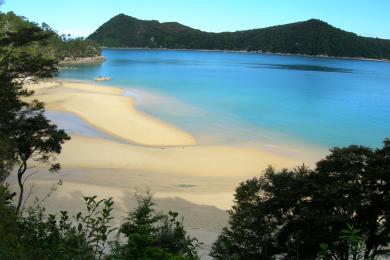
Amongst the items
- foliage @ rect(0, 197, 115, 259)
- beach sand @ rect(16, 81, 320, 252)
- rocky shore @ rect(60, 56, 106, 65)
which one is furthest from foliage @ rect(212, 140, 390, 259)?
rocky shore @ rect(60, 56, 106, 65)

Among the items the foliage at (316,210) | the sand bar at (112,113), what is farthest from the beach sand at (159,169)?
the foliage at (316,210)

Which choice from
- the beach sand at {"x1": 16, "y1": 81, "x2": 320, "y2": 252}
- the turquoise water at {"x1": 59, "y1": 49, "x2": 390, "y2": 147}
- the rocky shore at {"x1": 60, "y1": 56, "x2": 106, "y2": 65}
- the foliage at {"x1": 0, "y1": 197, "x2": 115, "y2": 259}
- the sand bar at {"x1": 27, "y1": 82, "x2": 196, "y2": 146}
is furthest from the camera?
the rocky shore at {"x1": 60, "y1": 56, "x2": 106, "y2": 65}

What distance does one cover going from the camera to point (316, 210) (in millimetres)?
10383

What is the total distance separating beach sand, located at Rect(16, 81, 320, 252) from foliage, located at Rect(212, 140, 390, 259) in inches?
159

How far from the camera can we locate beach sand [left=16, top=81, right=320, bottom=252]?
18656mm

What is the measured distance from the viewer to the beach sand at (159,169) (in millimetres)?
18656

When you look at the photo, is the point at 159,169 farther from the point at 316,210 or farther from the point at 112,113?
the point at 112,113

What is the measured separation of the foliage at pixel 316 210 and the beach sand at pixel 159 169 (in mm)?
4050

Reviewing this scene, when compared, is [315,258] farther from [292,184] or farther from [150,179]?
[150,179]

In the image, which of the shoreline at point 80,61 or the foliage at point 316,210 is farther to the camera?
the shoreline at point 80,61

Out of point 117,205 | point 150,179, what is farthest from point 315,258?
point 150,179

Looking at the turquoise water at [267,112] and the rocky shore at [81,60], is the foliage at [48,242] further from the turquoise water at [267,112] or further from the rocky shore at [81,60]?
the rocky shore at [81,60]

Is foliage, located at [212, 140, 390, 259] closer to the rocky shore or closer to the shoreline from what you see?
the shoreline

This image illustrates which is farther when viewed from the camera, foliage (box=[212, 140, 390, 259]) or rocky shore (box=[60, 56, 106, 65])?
rocky shore (box=[60, 56, 106, 65])
